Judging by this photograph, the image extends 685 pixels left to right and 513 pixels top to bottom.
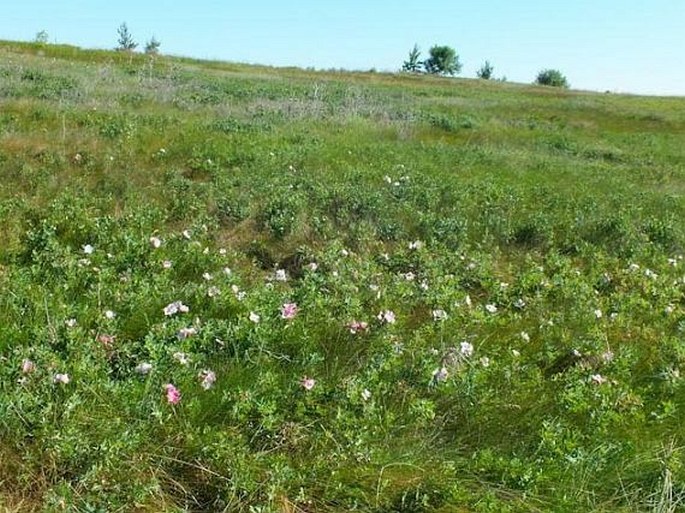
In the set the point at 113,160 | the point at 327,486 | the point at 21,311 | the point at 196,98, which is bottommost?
the point at 327,486

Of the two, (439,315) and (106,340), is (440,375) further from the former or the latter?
(106,340)

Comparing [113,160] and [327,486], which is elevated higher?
[113,160]

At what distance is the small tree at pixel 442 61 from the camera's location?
328ft

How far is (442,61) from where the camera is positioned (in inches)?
3954

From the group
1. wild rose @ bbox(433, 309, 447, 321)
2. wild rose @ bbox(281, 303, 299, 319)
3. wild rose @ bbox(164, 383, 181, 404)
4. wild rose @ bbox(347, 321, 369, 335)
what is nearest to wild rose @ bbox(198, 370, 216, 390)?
wild rose @ bbox(164, 383, 181, 404)

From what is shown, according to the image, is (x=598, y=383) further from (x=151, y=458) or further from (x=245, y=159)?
(x=245, y=159)

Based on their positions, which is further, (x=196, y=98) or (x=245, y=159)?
(x=196, y=98)

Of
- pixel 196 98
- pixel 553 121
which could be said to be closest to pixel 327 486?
pixel 196 98

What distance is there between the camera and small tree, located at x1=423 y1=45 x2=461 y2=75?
100m

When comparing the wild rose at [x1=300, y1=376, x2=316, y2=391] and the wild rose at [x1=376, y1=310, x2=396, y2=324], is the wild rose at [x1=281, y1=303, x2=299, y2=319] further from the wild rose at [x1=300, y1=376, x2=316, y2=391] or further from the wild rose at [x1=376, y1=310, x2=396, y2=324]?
the wild rose at [x1=300, y1=376, x2=316, y2=391]

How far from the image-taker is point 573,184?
11.9m

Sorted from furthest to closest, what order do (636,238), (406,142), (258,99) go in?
1. (258,99)
2. (406,142)
3. (636,238)

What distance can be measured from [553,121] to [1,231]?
26.2 metres

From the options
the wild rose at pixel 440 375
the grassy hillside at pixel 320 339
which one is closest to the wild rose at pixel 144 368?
the grassy hillside at pixel 320 339
